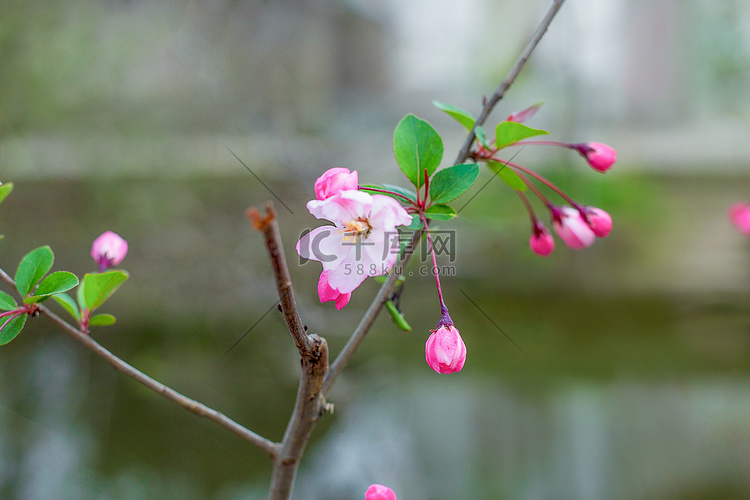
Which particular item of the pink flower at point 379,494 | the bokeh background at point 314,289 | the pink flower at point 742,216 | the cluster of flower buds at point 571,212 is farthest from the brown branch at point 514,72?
the bokeh background at point 314,289

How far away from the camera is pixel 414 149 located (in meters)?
0.23

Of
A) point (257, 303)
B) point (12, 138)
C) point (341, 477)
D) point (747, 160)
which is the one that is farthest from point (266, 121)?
point (747, 160)

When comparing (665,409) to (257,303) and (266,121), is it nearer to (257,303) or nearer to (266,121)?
(257,303)

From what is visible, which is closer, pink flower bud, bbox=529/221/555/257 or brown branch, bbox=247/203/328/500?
brown branch, bbox=247/203/328/500

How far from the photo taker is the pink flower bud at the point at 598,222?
278 millimetres

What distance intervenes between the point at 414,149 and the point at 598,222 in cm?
12

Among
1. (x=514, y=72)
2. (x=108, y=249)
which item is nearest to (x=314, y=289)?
(x=108, y=249)

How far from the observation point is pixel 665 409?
112 centimetres

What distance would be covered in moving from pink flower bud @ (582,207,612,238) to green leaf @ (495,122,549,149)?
0.26 ft

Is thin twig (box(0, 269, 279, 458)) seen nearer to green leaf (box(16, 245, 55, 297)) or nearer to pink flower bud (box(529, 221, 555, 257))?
green leaf (box(16, 245, 55, 297))

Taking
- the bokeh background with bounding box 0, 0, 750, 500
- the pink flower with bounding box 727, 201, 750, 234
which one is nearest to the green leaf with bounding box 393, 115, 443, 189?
the pink flower with bounding box 727, 201, 750, 234

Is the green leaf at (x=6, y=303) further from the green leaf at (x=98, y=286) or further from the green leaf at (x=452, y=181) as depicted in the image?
the green leaf at (x=452, y=181)

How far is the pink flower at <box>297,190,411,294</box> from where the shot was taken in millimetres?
198

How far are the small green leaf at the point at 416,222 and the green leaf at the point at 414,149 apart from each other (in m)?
0.02
